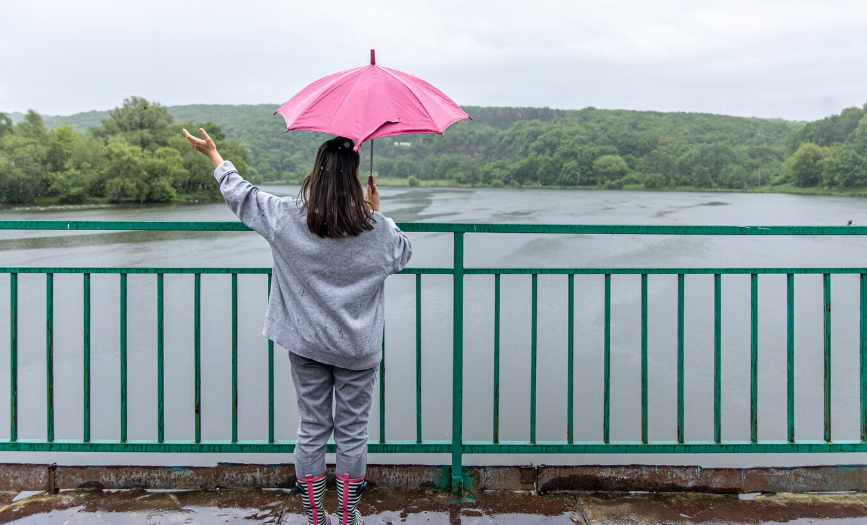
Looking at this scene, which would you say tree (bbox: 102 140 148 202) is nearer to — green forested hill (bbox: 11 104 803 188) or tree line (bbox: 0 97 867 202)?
tree line (bbox: 0 97 867 202)

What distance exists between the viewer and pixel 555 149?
64125 millimetres

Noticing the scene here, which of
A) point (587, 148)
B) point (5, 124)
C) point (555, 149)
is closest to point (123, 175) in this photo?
point (5, 124)

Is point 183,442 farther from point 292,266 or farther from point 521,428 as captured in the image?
point 521,428

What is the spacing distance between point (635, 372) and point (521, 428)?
3908mm

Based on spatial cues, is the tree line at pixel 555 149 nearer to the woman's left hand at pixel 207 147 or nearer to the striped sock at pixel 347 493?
the woman's left hand at pixel 207 147

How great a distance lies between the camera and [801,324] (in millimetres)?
19156

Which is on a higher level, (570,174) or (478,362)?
(570,174)

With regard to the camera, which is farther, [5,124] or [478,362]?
[5,124]

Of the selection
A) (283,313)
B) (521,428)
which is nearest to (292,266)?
(283,313)

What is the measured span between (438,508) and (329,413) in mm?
872

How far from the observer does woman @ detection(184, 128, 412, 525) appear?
2242 millimetres

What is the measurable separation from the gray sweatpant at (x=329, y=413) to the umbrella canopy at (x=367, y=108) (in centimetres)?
83

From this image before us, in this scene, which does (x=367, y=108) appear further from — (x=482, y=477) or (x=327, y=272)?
(x=482, y=477)

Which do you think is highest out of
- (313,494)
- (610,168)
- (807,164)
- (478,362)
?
(610,168)
